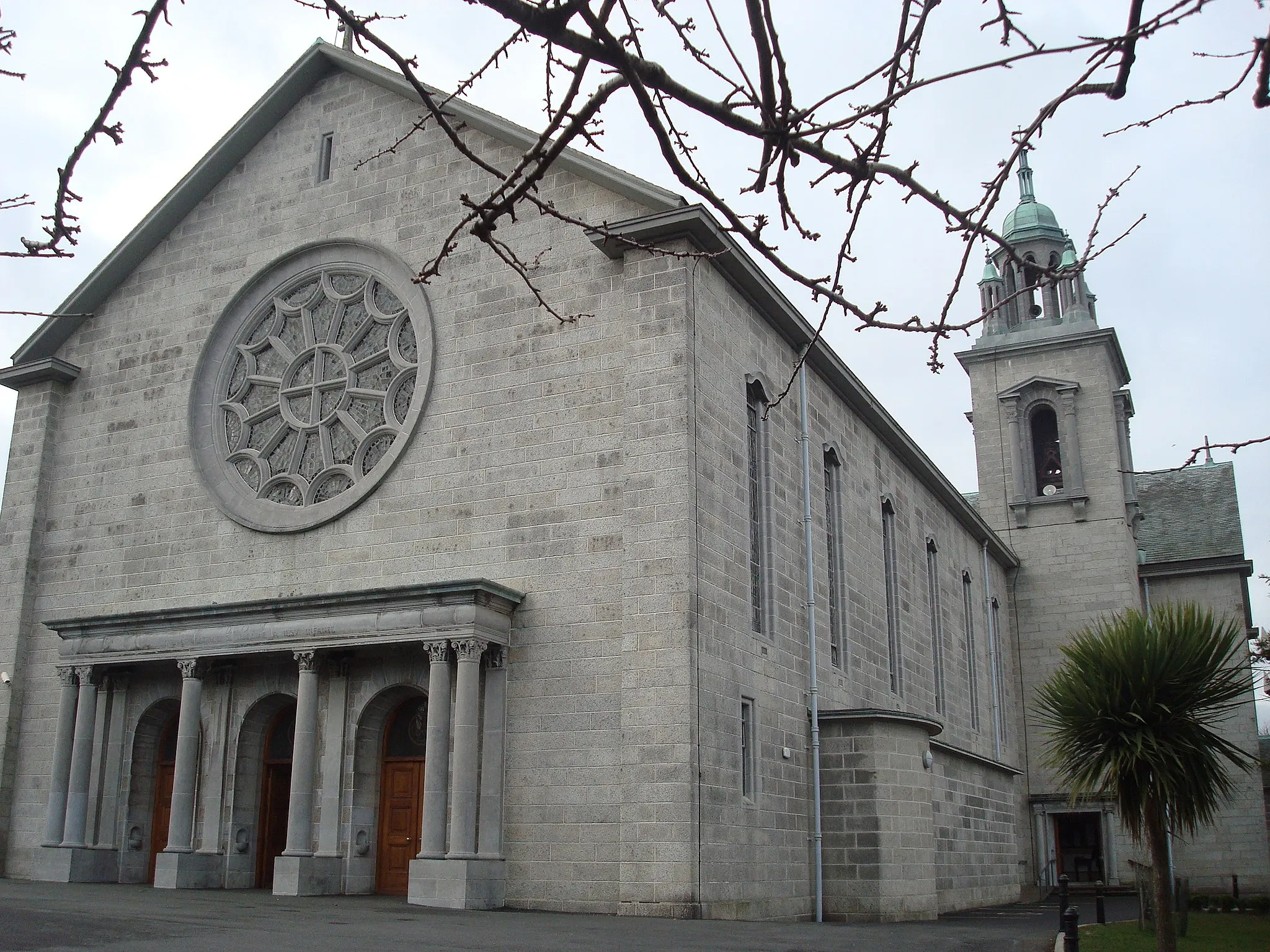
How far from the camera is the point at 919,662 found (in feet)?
95.5

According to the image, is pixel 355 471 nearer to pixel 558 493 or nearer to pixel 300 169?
pixel 558 493

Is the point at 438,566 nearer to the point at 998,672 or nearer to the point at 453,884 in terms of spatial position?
the point at 453,884

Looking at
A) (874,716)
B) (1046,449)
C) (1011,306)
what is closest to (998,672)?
(1046,449)

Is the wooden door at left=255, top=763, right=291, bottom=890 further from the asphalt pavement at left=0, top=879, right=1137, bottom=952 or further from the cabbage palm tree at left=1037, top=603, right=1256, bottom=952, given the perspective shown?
the cabbage palm tree at left=1037, top=603, right=1256, bottom=952

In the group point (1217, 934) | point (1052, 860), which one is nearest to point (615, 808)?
point (1217, 934)

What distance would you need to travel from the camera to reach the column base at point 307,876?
1758 centimetres

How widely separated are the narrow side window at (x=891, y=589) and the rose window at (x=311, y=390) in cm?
1208

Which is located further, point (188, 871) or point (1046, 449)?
point (1046, 449)

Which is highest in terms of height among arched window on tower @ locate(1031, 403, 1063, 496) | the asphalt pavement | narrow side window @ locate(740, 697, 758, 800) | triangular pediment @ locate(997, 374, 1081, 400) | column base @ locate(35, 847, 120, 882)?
triangular pediment @ locate(997, 374, 1081, 400)

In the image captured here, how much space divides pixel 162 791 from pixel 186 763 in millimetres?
2647

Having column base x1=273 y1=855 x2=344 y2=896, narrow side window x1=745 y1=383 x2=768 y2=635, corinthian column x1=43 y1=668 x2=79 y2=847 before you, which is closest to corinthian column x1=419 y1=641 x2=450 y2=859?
column base x1=273 y1=855 x2=344 y2=896

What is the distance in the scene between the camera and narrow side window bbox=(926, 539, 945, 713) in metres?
30.7

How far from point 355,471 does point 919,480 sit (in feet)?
53.6

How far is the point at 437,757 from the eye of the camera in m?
17.0
